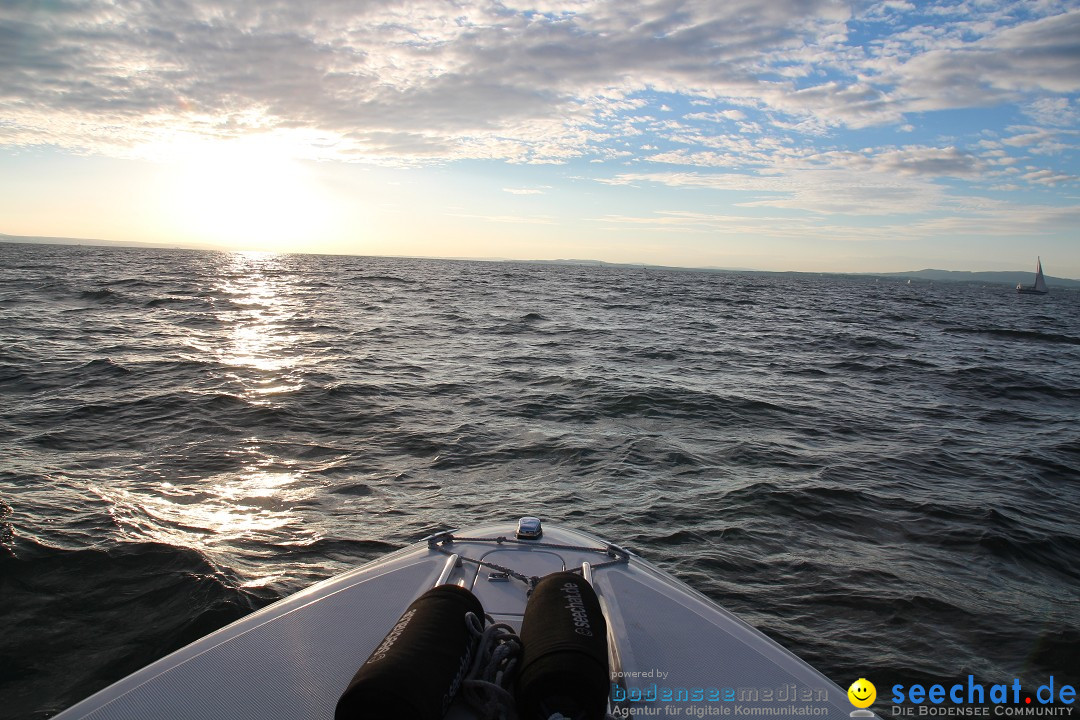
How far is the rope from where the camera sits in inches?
89.7

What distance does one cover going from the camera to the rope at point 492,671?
7.48 ft

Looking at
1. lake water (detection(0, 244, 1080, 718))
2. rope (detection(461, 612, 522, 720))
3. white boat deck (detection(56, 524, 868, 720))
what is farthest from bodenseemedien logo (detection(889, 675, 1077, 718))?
rope (detection(461, 612, 522, 720))

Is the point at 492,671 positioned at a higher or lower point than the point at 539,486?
higher

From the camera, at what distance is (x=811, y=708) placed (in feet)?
8.82

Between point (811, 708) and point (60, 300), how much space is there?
33740 millimetres

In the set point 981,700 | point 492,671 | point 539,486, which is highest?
point 492,671

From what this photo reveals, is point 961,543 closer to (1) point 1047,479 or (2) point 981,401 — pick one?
(1) point 1047,479

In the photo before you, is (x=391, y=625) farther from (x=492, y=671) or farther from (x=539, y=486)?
(x=539, y=486)

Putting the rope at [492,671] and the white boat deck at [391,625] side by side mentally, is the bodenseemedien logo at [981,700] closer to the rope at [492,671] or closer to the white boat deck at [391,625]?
the white boat deck at [391,625]

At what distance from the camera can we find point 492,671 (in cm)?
242

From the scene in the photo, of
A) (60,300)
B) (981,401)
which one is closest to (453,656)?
(981,401)

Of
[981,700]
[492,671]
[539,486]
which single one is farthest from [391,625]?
[539,486]

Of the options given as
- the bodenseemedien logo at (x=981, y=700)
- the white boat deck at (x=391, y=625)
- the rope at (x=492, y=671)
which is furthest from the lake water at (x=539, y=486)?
the rope at (x=492, y=671)

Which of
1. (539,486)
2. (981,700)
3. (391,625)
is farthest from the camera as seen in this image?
(539,486)
